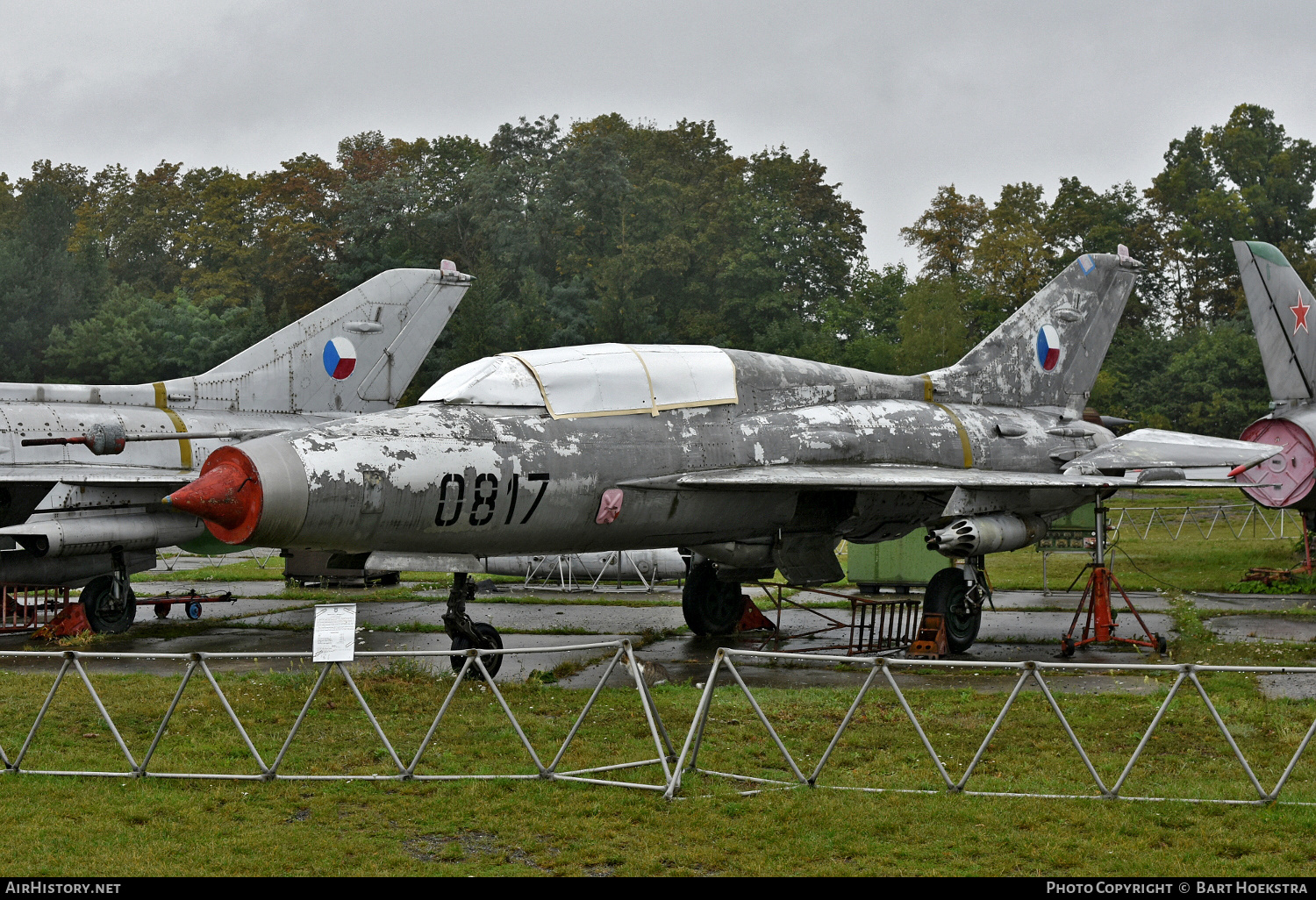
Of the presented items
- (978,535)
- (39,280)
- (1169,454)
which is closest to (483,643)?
(978,535)

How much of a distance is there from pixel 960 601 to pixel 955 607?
11 centimetres

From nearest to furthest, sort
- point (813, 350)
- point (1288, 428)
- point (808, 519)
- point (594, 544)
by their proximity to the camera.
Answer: point (594, 544), point (808, 519), point (1288, 428), point (813, 350)

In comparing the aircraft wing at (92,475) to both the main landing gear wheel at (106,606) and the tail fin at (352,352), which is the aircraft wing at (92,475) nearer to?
the main landing gear wheel at (106,606)

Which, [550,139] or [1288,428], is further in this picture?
[550,139]

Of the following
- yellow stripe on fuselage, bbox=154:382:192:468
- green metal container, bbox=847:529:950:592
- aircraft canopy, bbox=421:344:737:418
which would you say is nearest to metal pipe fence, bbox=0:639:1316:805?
aircraft canopy, bbox=421:344:737:418

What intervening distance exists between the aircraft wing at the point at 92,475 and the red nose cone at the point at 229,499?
20.3 feet

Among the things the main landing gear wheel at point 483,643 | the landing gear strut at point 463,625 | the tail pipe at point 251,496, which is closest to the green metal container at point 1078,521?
the main landing gear wheel at point 483,643

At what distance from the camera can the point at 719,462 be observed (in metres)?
13.1

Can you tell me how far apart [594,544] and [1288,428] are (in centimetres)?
1584

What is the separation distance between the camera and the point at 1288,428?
22406 mm

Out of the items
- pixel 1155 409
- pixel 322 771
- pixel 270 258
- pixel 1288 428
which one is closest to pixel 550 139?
pixel 270 258

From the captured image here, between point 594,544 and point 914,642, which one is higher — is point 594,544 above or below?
above

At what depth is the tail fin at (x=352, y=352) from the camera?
18.8 m

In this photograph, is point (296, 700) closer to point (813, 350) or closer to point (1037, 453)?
point (1037, 453)
